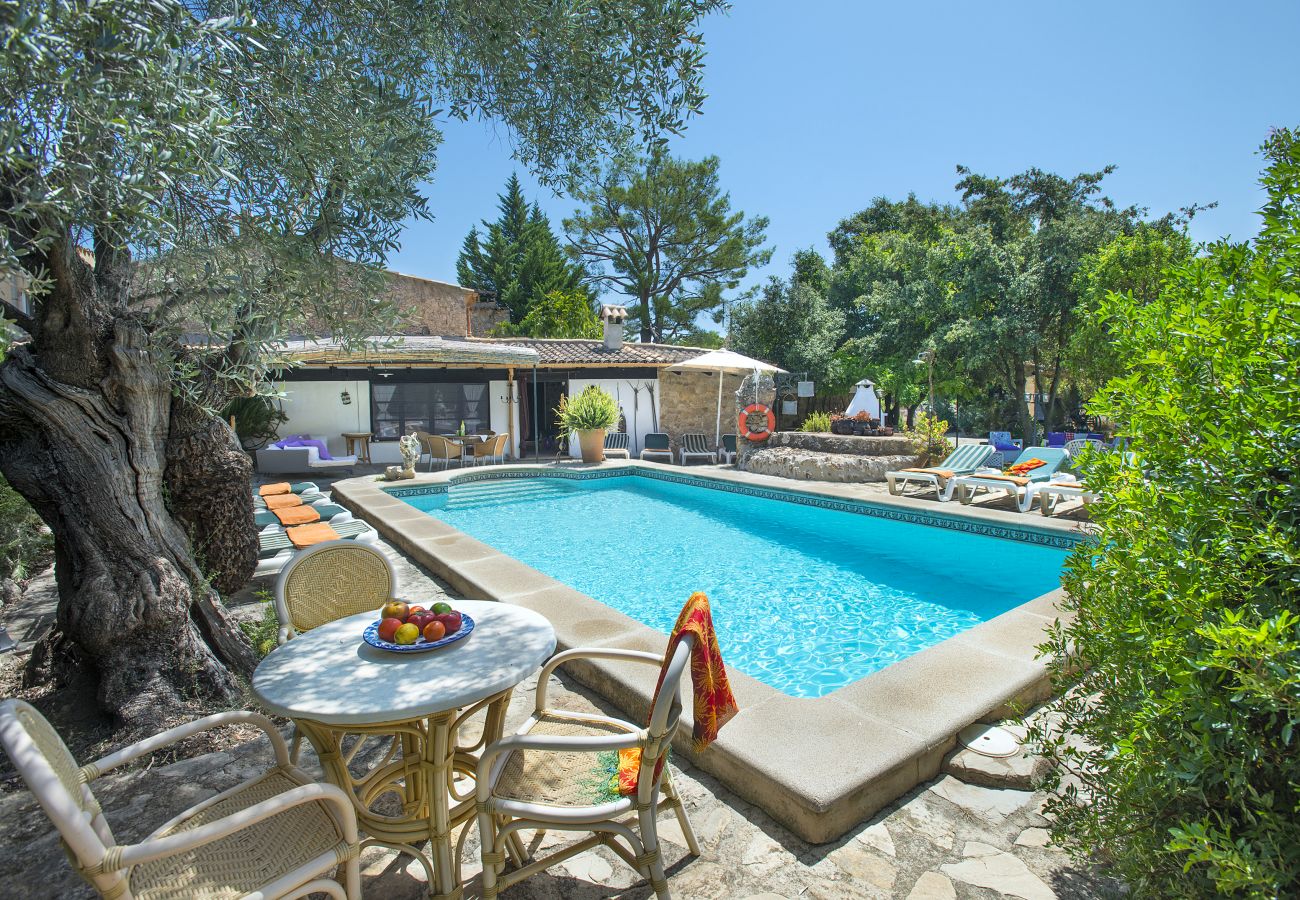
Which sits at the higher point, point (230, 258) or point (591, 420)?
point (230, 258)

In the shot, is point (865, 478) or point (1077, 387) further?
point (1077, 387)

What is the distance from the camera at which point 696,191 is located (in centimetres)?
2781

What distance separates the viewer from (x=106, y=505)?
2961 mm

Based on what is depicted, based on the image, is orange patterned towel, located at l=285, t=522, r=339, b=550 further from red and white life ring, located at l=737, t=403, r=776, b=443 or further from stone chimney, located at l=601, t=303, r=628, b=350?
stone chimney, located at l=601, t=303, r=628, b=350

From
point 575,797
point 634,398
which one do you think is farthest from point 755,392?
point 575,797

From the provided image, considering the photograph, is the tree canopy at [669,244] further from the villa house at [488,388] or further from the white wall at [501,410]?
the white wall at [501,410]

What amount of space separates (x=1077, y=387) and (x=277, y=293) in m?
21.9

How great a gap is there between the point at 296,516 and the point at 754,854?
5811 millimetres

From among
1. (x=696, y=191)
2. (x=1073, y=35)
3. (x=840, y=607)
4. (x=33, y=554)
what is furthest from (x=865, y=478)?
(x=696, y=191)

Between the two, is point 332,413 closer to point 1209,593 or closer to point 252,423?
point 252,423

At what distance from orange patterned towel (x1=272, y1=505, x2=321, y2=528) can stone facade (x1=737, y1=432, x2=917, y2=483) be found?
335 inches

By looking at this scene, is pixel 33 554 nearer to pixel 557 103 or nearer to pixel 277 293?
pixel 277 293

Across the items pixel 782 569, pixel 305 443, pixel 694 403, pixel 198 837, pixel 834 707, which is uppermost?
pixel 694 403

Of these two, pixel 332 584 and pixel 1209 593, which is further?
pixel 332 584
